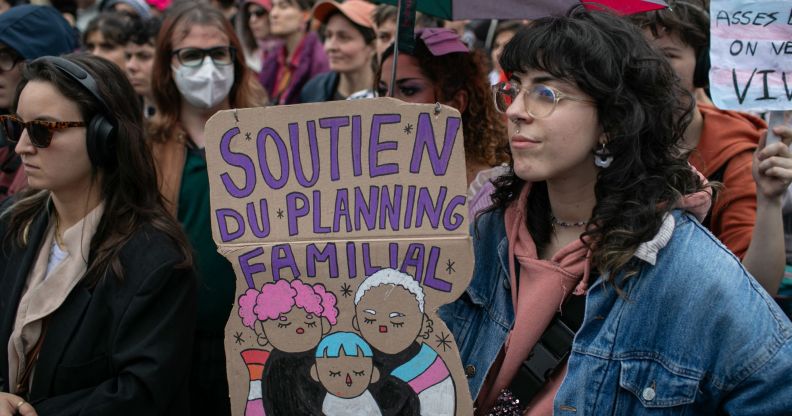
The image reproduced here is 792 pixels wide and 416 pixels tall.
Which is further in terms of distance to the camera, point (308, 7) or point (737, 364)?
point (308, 7)

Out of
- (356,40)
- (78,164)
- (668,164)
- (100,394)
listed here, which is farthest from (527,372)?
(356,40)

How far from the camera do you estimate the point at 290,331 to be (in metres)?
2.18

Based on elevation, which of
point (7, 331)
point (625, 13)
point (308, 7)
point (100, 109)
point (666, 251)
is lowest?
point (308, 7)

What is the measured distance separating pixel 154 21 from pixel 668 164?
4.15m

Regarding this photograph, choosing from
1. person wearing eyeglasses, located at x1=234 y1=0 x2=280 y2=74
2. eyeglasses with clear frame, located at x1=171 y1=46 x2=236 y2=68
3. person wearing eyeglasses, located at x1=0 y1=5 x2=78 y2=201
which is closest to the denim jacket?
eyeglasses with clear frame, located at x1=171 y1=46 x2=236 y2=68

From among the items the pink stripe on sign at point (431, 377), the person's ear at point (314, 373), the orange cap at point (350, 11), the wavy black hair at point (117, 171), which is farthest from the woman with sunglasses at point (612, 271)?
the orange cap at point (350, 11)

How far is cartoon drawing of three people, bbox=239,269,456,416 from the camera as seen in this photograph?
7.06 ft

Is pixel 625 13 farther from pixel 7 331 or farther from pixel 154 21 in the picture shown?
pixel 154 21

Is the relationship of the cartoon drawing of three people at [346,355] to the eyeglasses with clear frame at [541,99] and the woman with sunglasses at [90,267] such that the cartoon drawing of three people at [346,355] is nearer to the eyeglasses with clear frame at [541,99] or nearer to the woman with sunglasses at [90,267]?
the woman with sunglasses at [90,267]

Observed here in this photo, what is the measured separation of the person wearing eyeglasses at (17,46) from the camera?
12.8 feet

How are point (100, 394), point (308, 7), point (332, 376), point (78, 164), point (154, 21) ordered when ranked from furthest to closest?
point (308, 7) → point (154, 21) → point (78, 164) → point (100, 394) → point (332, 376)

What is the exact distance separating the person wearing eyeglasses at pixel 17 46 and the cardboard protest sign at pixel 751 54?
293cm

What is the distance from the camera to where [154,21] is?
5.56m

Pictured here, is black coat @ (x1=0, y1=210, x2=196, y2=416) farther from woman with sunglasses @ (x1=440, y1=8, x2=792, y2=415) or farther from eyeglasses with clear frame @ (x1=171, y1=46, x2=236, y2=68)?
eyeglasses with clear frame @ (x1=171, y1=46, x2=236, y2=68)
